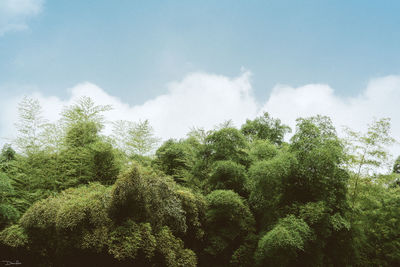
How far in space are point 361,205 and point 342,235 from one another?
83.3 inches

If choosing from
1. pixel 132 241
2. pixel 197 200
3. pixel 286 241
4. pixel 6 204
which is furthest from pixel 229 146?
pixel 6 204

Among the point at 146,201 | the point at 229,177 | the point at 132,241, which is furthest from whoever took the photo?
the point at 229,177

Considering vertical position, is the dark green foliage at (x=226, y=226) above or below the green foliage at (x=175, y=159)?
below

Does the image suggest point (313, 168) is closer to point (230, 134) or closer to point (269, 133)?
point (230, 134)

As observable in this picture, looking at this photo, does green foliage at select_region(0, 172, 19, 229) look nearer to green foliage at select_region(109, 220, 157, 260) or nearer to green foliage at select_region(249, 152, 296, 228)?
green foliage at select_region(109, 220, 157, 260)

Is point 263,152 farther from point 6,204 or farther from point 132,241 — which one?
point 6,204

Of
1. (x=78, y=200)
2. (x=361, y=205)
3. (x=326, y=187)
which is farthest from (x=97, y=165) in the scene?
(x=361, y=205)

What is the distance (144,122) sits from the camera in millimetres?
11820

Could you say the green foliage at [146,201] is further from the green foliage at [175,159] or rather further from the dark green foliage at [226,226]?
the green foliage at [175,159]

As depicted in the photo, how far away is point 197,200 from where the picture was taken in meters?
8.97

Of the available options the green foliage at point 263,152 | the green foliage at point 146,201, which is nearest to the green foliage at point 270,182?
the green foliage at point 263,152

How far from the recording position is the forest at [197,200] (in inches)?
277

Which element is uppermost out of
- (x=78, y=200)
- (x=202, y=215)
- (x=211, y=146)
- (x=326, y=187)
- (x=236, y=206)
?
(x=211, y=146)

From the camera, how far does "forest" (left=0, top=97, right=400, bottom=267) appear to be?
703cm
